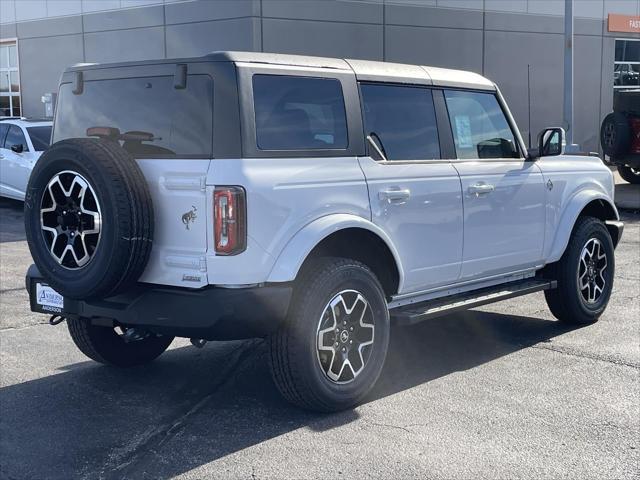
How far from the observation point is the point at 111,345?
5.74 meters

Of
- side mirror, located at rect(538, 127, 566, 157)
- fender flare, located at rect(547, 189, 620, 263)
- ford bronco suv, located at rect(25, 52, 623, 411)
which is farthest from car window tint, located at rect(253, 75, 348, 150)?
fender flare, located at rect(547, 189, 620, 263)

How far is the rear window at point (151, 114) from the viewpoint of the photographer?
4.58 m

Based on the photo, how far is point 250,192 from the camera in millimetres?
4406

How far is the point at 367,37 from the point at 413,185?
55.7ft

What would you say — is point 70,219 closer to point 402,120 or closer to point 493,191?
point 402,120

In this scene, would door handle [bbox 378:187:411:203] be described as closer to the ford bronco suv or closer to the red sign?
the ford bronco suv

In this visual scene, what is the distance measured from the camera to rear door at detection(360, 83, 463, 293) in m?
5.24

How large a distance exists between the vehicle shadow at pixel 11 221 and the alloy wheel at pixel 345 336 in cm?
768

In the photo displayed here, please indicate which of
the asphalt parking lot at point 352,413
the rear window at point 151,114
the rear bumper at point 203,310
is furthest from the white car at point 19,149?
the rear bumper at point 203,310

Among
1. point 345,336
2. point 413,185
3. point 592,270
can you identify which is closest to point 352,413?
point 345,336

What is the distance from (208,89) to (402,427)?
6.88 feet

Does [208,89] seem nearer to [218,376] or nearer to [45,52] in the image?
[218,376]

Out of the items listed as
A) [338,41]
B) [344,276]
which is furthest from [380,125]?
[338,41]

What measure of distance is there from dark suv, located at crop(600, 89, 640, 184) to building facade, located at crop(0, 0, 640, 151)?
130 inches
